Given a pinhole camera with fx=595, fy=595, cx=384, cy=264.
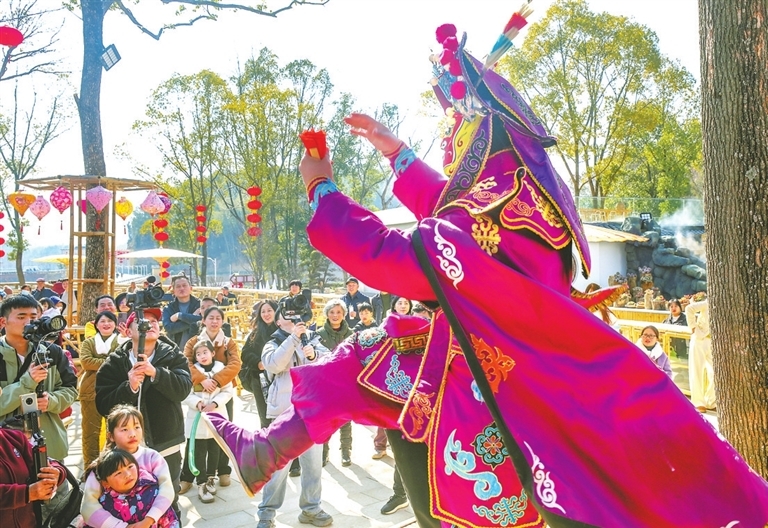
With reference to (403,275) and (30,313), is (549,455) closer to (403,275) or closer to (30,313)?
(403,275)

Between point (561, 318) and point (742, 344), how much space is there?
7.69ft

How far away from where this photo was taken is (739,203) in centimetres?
334

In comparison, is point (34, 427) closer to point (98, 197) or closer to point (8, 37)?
point (98, 197)

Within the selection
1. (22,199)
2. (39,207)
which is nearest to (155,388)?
(39,207)

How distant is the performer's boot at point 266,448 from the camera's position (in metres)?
2.14

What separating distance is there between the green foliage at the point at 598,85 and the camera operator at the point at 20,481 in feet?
79.5

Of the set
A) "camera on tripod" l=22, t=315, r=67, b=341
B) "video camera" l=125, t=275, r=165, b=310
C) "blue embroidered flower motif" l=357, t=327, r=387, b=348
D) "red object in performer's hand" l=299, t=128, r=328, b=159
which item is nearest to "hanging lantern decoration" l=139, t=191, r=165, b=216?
"video camera" l=125, t=275, r=165, b=310

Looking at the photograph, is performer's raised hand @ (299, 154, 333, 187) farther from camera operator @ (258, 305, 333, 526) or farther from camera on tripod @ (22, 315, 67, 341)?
camera operator @ (258, 305, 333, 526)

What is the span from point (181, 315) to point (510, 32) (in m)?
7.27

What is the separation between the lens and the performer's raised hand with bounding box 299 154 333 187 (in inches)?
74.5

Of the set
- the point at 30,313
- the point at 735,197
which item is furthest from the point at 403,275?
the point at 30,313

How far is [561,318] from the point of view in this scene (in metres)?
1.65

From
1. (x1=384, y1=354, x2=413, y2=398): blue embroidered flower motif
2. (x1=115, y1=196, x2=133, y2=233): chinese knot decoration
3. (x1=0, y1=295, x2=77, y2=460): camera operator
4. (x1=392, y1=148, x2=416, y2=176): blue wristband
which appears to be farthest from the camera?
(x1=115, y1=196, x2=133, y2=233): chinese knot decoration

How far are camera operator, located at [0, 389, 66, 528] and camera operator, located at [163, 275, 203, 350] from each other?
4707 mm
